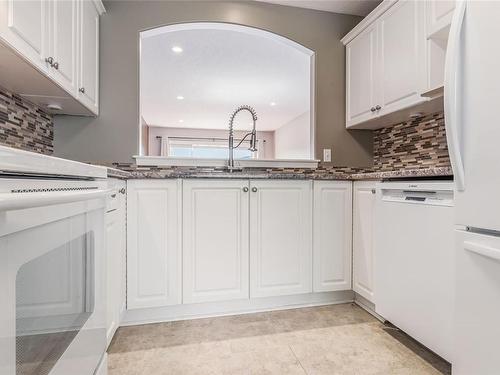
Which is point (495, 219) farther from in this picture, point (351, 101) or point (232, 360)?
point (351, 101)

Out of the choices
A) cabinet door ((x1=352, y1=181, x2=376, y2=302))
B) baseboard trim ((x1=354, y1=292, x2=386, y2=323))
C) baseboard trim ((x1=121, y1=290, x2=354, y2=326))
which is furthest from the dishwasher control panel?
baseboard trim ((x1=121, y1=290, x2=354, y2=326))

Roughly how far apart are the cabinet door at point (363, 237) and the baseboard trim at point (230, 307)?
21 cm

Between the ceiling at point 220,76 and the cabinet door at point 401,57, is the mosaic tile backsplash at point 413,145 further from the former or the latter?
the ceiling at point 220,76

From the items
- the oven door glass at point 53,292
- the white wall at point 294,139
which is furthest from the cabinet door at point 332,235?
the white wall at point 294,139

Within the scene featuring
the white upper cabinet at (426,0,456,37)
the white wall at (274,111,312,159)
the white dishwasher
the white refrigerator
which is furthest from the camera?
the white wall at (274,111,312,159)

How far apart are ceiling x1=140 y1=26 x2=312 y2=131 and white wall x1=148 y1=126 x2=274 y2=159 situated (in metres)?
0.64

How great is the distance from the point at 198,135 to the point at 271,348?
21.9 feet

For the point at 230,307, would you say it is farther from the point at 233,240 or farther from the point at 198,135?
the point at 198,135

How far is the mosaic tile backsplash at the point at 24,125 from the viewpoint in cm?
165

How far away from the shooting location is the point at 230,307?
1990mm

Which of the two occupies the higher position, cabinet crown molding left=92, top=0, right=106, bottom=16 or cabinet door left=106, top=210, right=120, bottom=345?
cabinet crown molding left=92, top=0, right=106, bottom=16

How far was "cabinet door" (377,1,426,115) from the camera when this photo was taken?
5.96 ft

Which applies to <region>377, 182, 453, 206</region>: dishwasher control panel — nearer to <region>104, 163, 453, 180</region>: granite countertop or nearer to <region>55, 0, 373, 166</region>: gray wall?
<region>104, 163, 453, 180</region>: granite countertop

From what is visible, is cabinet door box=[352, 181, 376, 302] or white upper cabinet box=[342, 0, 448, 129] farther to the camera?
cabinet door box=[352, 181, 376, 302]
